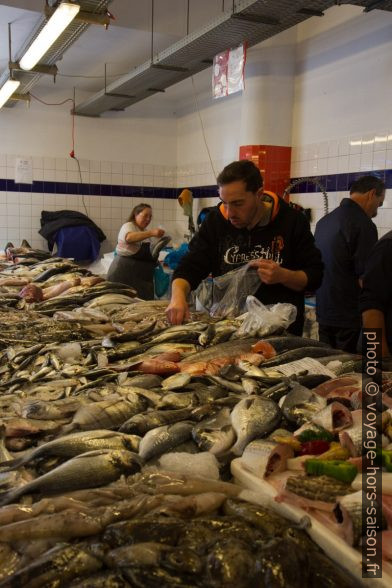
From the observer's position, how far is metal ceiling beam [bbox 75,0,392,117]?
509cm

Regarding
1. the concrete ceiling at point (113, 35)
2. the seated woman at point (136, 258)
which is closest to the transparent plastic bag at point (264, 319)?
the seated woman at point (136, 258)

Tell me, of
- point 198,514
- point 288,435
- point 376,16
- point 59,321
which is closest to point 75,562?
point 198,514

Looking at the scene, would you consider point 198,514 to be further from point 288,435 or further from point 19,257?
point 19,257

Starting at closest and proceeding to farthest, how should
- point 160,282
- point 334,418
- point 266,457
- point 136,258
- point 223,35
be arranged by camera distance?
point 266,457 < point 334,418 < point 223,35 < point 136,258 < point 160,282

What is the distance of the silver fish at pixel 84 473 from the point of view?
150 centimetres

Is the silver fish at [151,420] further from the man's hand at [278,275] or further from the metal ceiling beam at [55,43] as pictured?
the metal ceiling beam at [55,43]

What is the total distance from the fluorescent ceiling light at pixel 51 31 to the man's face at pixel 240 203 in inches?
96.4

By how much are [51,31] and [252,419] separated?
15.3 ft

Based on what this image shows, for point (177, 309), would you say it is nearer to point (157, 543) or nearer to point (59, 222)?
point (157, 543)

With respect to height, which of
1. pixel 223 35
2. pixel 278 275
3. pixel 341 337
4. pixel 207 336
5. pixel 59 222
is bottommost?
pixel 341 337

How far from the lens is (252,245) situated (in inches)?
145

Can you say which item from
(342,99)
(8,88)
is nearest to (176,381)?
(342,99)

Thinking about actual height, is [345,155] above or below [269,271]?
above

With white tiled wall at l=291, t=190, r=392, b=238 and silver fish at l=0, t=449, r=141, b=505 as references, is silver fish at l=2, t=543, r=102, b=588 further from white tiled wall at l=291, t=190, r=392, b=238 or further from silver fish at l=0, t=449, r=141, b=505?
white tiled wall at l=291, t=190, r=392, b=238
